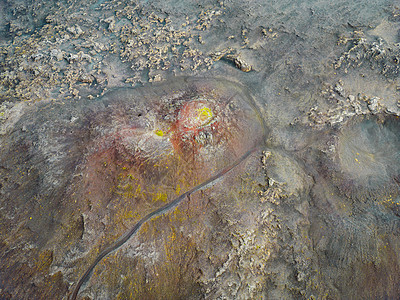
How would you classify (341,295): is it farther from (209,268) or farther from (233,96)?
(233,96)

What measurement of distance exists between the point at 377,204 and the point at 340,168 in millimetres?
756

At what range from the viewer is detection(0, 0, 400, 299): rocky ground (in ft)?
13.6

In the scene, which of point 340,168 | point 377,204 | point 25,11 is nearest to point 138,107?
point 340,168

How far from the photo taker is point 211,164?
15.8 ft

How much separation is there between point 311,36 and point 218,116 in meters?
2.96

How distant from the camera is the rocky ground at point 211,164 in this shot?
4156 millimetres

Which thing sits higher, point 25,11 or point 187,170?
point 25,11

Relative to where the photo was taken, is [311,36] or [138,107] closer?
[138,107]

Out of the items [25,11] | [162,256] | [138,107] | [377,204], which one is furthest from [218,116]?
[25,11]

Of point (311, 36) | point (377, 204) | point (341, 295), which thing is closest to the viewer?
point (341, 295)

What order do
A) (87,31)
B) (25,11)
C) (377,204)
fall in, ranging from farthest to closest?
1. (25,11)
2. (87,31)
3. (377,204)

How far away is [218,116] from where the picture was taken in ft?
16.6

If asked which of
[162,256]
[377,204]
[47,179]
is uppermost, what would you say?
[377,204]

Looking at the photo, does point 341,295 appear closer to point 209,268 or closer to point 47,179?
point 209,268
